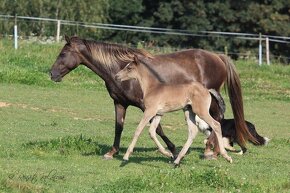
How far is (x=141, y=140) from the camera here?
56.4 feet

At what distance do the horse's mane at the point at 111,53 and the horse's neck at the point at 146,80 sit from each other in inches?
27.2

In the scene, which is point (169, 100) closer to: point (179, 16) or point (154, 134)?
point (154, 134)

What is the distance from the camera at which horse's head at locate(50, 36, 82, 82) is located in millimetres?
14398

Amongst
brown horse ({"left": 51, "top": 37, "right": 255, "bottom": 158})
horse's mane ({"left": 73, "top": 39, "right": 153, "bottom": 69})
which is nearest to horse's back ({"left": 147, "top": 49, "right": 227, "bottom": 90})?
brown horse ({"left": 51, "top": 37, "right": 255, "bottom": 158})

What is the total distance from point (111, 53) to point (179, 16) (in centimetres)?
4051

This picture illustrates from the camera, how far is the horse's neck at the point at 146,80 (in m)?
13.3

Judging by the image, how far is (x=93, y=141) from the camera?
16.2 meters

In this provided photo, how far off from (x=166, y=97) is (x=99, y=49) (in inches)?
73.8

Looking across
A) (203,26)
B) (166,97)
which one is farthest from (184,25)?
(166,97)

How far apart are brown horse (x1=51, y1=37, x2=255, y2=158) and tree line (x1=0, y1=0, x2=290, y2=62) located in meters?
30.7

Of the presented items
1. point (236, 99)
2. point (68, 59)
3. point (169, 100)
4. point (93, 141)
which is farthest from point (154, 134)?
point (93, 141)

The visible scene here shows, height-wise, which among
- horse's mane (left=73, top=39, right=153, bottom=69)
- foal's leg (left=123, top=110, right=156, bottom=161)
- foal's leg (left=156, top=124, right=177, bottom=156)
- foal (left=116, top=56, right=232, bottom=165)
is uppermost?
horse's mane (left=73, top=39, right=153, bottom=69)

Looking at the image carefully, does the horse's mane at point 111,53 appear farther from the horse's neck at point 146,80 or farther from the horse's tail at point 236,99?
the horse's tail at point 236,99

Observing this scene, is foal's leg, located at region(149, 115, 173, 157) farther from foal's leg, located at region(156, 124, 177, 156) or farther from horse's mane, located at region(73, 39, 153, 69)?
horse's mane, located at region(73, 39, 153, 69)
